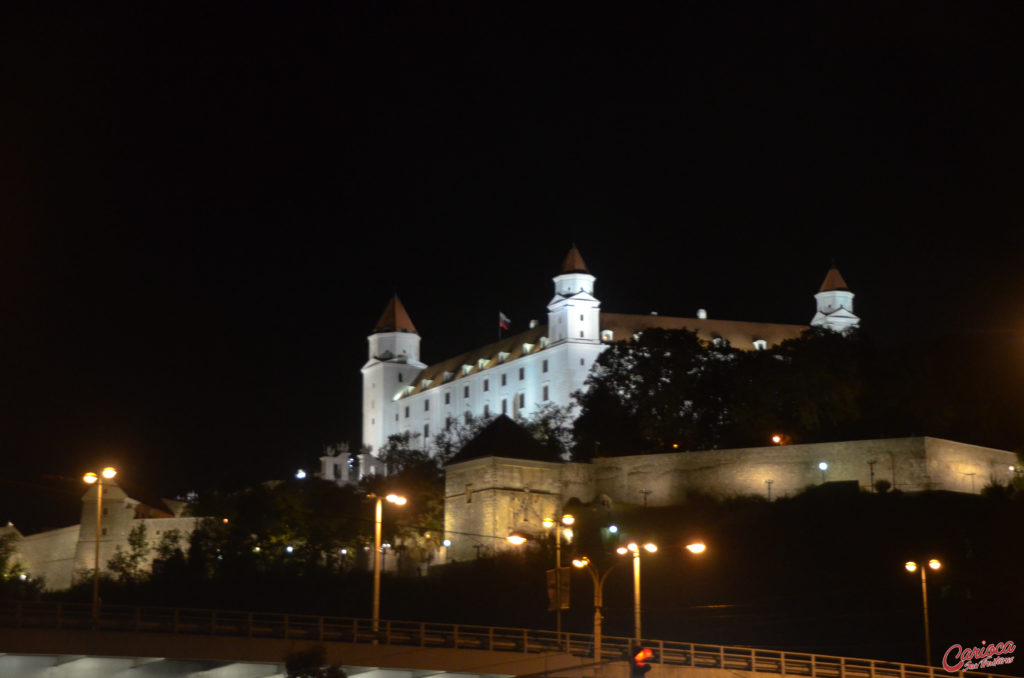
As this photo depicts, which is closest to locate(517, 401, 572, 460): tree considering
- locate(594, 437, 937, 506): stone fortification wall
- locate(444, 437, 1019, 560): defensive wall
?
locate(444, 437, 1019, 560): defensive wall

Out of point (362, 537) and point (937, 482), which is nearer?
point (937, 482)

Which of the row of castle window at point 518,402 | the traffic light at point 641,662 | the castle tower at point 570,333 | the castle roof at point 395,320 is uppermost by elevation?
the castle roof at point 395,320

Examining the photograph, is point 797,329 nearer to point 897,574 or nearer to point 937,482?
point 937,482

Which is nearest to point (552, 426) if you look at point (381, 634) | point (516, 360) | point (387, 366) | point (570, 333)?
point (570, 333)

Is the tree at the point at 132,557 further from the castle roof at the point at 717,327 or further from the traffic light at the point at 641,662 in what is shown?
the traffic light at the point at 641,662

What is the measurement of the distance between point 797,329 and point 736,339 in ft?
19.5

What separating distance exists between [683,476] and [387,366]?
70.9m

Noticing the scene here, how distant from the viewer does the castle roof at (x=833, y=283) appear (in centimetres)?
13050

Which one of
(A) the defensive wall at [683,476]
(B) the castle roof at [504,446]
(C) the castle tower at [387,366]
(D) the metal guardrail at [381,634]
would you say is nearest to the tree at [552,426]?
(B) the castle roof at [504,446]

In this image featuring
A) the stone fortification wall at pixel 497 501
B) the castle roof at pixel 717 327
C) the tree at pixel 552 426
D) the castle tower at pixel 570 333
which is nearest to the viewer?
the stone fortification wall at pixel 497 501

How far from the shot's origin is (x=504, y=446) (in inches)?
3071

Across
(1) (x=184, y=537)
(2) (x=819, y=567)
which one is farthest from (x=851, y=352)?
(1) (x=184, y=537)

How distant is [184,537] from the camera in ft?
299

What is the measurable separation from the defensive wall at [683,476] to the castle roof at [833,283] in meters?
56.4
